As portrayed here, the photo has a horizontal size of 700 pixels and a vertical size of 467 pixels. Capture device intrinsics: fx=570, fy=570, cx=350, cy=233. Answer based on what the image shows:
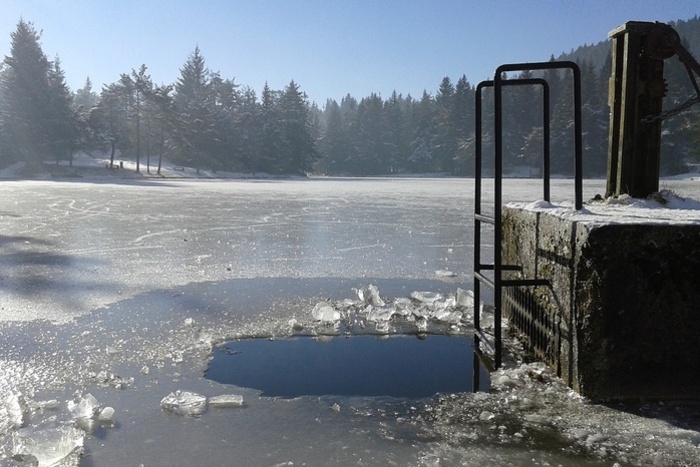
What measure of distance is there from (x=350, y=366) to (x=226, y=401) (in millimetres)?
1000

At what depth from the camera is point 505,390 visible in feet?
11.3

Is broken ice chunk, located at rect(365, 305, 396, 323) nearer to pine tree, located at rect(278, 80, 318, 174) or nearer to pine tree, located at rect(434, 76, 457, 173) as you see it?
pine tree, located at rect(278, 80, 318, 174)

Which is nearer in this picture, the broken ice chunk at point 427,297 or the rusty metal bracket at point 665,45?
the rusty metal bracket at point 665,45

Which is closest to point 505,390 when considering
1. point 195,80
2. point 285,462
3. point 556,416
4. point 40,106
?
point 556,416

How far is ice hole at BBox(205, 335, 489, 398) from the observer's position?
11.6 feet

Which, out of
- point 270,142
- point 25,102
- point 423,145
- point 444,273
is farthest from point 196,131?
point 444,273

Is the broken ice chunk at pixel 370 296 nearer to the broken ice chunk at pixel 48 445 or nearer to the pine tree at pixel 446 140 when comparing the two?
the broken ice chunk at pixel 48 445

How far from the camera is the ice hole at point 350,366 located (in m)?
3.53

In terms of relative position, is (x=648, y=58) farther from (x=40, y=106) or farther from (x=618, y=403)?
(x=40, y=106)

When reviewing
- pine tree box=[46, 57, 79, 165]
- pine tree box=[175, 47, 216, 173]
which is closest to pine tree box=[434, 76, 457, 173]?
pine tree box=[175, 47, 216, 173]

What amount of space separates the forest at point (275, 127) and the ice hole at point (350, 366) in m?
42.2

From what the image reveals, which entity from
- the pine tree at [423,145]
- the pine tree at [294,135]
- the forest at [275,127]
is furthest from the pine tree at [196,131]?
A: the pine tree at [423,145]

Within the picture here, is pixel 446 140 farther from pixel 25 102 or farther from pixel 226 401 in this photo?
pixel 226 401

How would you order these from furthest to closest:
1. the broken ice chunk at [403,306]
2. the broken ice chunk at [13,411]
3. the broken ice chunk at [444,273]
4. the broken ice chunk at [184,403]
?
1. the broken ice chunk at [444,273]
2. the broken ice chunk at [403,306]
3. the broken ice chunk at [184,403]
4. the broken ice chunk at [13,411]
